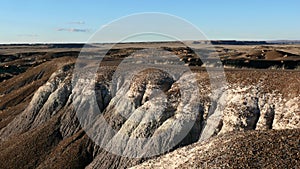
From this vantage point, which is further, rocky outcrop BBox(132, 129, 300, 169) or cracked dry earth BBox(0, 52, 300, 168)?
cracked dry earth BBox(0, 52, 300, 168)

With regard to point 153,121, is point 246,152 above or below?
above

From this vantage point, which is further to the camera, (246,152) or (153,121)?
(153,121)

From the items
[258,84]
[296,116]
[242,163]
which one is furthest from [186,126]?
[242,163]

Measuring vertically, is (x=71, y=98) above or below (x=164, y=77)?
below

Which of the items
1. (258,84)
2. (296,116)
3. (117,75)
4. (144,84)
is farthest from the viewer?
(117,75)

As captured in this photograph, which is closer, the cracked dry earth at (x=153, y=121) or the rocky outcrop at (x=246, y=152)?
the rocky outcrop at (x=246, y=152)

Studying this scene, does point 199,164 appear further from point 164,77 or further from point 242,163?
point 164,77

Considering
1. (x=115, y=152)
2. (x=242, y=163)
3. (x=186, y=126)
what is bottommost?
(x=115, y=152)

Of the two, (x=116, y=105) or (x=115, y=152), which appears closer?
(x=115, y=152)
